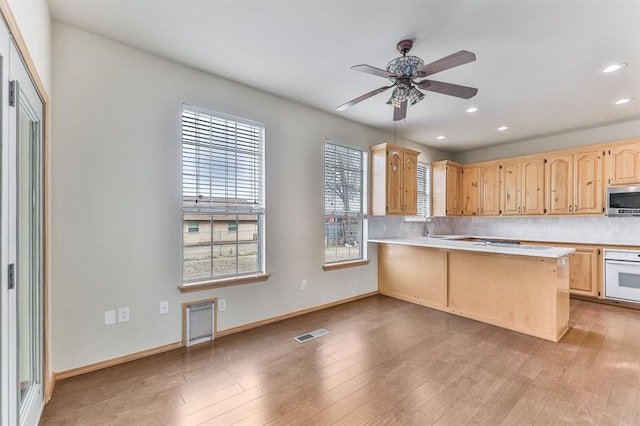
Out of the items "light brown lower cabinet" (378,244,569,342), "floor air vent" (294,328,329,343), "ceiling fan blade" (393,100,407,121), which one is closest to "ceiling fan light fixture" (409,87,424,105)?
"ceiling fan blade" (393,100,407,121)

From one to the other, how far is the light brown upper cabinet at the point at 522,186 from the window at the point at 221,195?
4.82m

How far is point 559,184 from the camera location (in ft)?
16.2

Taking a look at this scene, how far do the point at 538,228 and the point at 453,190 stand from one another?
1.70 m

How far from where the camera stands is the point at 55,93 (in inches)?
90.7

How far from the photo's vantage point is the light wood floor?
190cm

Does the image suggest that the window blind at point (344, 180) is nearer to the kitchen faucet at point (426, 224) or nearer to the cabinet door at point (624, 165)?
the kitchen faucet at point (426, 224)

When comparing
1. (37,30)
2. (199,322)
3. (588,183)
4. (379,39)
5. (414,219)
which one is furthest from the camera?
(414,219)

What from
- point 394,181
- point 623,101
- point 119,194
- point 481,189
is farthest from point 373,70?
point 481,189

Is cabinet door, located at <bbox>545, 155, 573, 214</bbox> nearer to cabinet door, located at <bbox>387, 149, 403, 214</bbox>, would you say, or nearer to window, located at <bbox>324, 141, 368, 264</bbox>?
cabinet door, located at <bbox>387, 149, 403, 214</bbox>

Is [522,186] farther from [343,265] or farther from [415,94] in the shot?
[415,94]

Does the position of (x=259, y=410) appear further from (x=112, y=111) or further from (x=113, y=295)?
(x=112, y=111)

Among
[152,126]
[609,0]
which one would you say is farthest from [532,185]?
[152,126]

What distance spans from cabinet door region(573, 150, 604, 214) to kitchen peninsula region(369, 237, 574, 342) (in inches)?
71.0

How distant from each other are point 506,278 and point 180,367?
3637 mm
